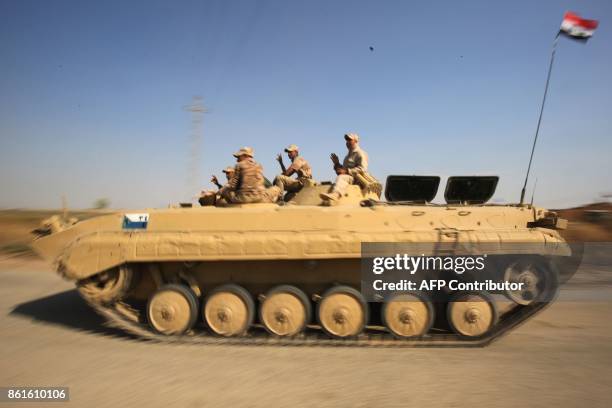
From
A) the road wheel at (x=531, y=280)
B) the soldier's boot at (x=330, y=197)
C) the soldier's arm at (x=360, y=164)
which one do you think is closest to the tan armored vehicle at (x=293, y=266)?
the road wheel at (x=531, y=280)

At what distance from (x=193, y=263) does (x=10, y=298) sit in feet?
18.8

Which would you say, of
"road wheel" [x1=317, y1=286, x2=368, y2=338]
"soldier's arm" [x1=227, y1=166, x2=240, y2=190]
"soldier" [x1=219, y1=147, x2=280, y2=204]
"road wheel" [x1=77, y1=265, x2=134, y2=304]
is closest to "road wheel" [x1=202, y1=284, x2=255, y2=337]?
"road wheel" [x1=317, y1=286, x2=368, y2=338]

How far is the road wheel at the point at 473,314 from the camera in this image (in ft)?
19.9

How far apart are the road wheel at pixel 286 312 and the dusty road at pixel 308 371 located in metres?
0.35

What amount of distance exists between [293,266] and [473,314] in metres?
2.90

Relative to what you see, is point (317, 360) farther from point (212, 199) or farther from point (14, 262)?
point (14, 262)

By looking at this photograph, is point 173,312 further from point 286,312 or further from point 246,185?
point 246,185

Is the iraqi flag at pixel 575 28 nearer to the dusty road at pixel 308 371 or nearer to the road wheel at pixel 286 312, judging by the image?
the dusty road at pixel 308 371

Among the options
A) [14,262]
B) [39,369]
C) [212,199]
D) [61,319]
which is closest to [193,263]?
[212,199]

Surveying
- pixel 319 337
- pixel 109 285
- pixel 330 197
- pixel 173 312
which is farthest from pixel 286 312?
pixel 109 285

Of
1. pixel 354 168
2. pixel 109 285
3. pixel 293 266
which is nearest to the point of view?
pixel 109 285

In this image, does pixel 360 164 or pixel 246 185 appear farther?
pixel 360 164

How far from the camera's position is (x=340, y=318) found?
20.2 feet

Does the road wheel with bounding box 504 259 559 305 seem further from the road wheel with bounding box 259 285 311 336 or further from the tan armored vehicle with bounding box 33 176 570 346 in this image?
the road wheel with bounding box 259 285 311 336
